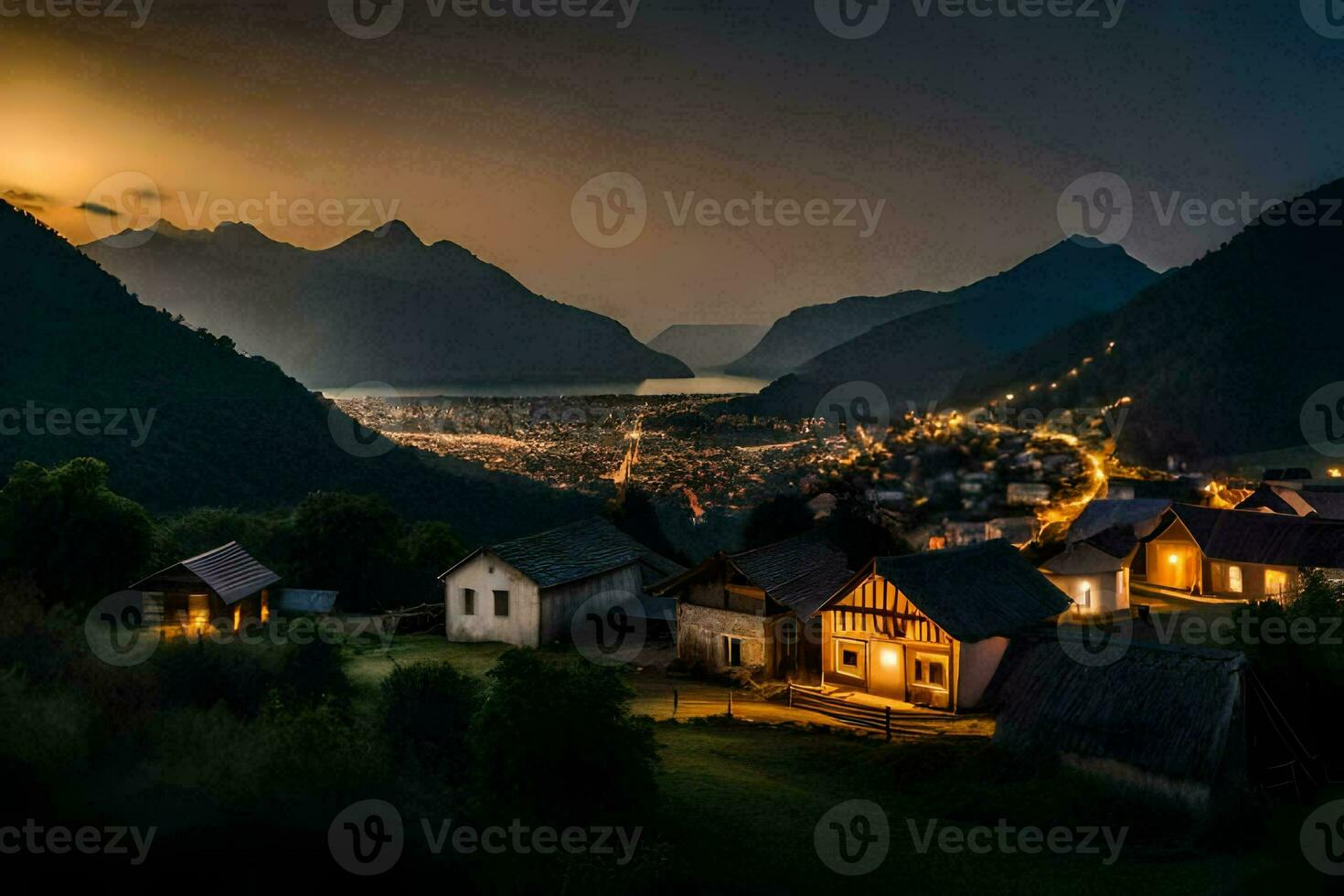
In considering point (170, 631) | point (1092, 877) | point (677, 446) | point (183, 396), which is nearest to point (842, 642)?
point (1092, 877)

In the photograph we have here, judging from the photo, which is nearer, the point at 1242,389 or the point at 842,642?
the point at 842,642

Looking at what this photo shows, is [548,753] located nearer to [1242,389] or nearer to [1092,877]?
[1092,877]

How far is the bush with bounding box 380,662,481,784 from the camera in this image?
1606 centimetres

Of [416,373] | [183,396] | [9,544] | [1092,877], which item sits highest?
[416,373]

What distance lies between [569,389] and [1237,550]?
11027 centimetres

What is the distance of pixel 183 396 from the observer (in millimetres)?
60875

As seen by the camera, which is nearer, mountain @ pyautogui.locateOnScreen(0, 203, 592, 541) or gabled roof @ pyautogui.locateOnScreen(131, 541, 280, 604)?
gabled roof @ pyautogui.locateOnScreen(131, 541, 280, 604)

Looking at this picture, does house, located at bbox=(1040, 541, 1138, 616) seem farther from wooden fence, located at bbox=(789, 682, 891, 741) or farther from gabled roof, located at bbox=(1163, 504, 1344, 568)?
wooden fence, located at bbox=(789, 682, 891, 741)

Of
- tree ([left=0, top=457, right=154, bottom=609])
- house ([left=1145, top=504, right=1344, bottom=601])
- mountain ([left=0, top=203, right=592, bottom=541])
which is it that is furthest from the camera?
mountain ([left=0, top=203, right=592, bottom=541])

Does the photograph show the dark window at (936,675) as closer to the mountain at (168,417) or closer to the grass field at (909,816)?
the grass field at (909,816)

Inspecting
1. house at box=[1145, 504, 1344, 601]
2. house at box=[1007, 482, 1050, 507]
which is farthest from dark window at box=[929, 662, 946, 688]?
house at box=[1007, 482, 1050, 507]

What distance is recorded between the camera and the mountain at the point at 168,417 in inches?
2064

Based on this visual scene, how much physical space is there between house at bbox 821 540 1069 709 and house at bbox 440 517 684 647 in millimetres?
9585

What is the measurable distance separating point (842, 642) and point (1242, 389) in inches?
3520
